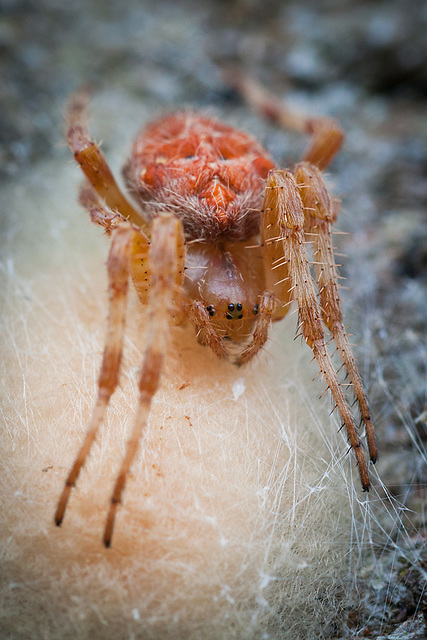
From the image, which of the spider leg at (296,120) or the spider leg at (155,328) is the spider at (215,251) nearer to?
the spider leg at (155,328)

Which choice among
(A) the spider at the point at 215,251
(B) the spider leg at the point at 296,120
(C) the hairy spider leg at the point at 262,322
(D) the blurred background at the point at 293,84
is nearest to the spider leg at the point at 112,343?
(A) the spider at the point at 215,251

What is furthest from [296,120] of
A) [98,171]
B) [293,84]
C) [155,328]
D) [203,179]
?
[155,328]

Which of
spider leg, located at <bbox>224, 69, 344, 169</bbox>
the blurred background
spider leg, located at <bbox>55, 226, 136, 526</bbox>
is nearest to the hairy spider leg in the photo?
spider leg, located at <bbox>55, 226, 136, 526</bbox>

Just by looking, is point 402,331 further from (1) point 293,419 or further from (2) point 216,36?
(2) point 216,36

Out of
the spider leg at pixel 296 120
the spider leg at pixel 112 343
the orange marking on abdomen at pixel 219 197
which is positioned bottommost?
the spider leg at pixel 112 343

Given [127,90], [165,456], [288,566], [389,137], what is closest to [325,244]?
Answer: [165,456]

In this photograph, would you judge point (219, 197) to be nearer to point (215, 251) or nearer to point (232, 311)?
point (215, 251)

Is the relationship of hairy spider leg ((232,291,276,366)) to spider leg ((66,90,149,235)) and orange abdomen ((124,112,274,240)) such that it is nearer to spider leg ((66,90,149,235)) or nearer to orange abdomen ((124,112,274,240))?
orange abdomen ((124,112,274,240))
